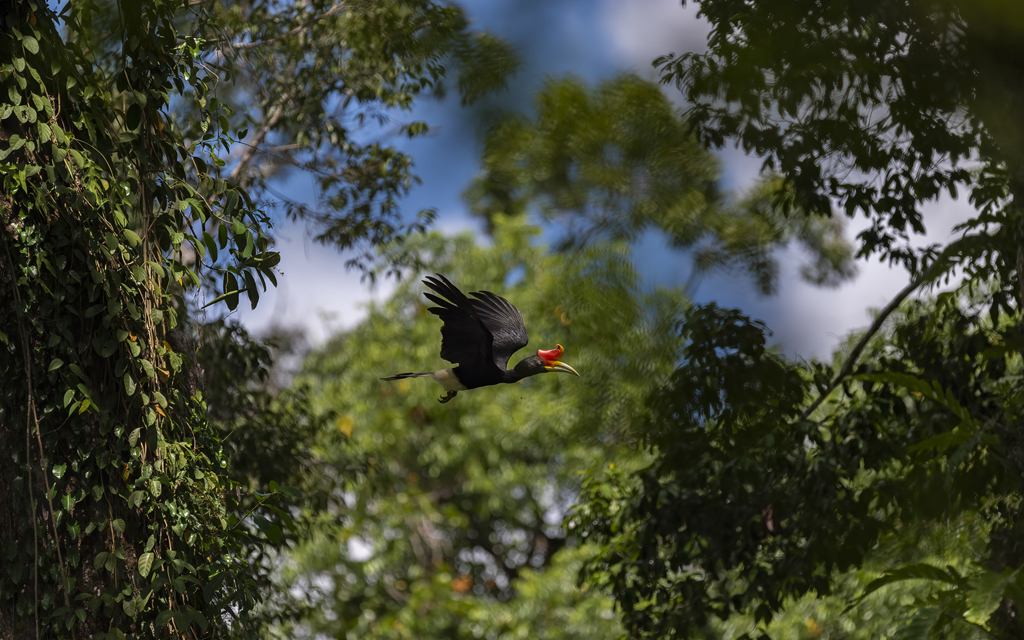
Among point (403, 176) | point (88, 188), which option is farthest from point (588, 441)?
point (403, 176)

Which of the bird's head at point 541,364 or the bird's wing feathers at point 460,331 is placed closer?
the bird's head at point 541,364

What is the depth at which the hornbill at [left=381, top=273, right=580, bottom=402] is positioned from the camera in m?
1.93

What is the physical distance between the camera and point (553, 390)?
883cm

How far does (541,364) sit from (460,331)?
0.79 ft

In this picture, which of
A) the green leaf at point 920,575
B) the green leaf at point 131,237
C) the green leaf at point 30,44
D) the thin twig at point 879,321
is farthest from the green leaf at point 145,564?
the thin twig at point 879,321

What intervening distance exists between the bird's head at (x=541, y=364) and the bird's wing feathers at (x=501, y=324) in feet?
0.32

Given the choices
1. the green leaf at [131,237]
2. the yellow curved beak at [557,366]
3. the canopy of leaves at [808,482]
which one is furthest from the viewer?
the canopy of leaves at [808,482]

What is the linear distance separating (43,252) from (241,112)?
218cm

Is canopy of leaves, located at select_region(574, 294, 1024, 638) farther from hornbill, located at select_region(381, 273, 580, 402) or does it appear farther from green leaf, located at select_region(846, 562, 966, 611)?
hornbill, located at select_region(381, 273, 580, 402)

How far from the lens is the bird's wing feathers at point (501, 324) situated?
6.75 ft

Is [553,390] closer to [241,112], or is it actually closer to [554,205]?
[241,112]

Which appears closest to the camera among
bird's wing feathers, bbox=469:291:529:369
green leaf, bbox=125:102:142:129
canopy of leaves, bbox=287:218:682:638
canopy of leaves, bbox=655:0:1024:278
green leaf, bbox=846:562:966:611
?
canopy of leaves, bbox=655:0:1024:278

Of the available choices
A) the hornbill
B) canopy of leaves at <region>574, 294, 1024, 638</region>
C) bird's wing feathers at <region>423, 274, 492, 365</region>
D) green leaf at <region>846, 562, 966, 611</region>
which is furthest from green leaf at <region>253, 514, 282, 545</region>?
green leaf at <region>846, 562, 966, 611</region>

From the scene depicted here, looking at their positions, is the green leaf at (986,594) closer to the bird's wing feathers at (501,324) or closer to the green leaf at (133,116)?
the bird's wing feathers at (501,324)
